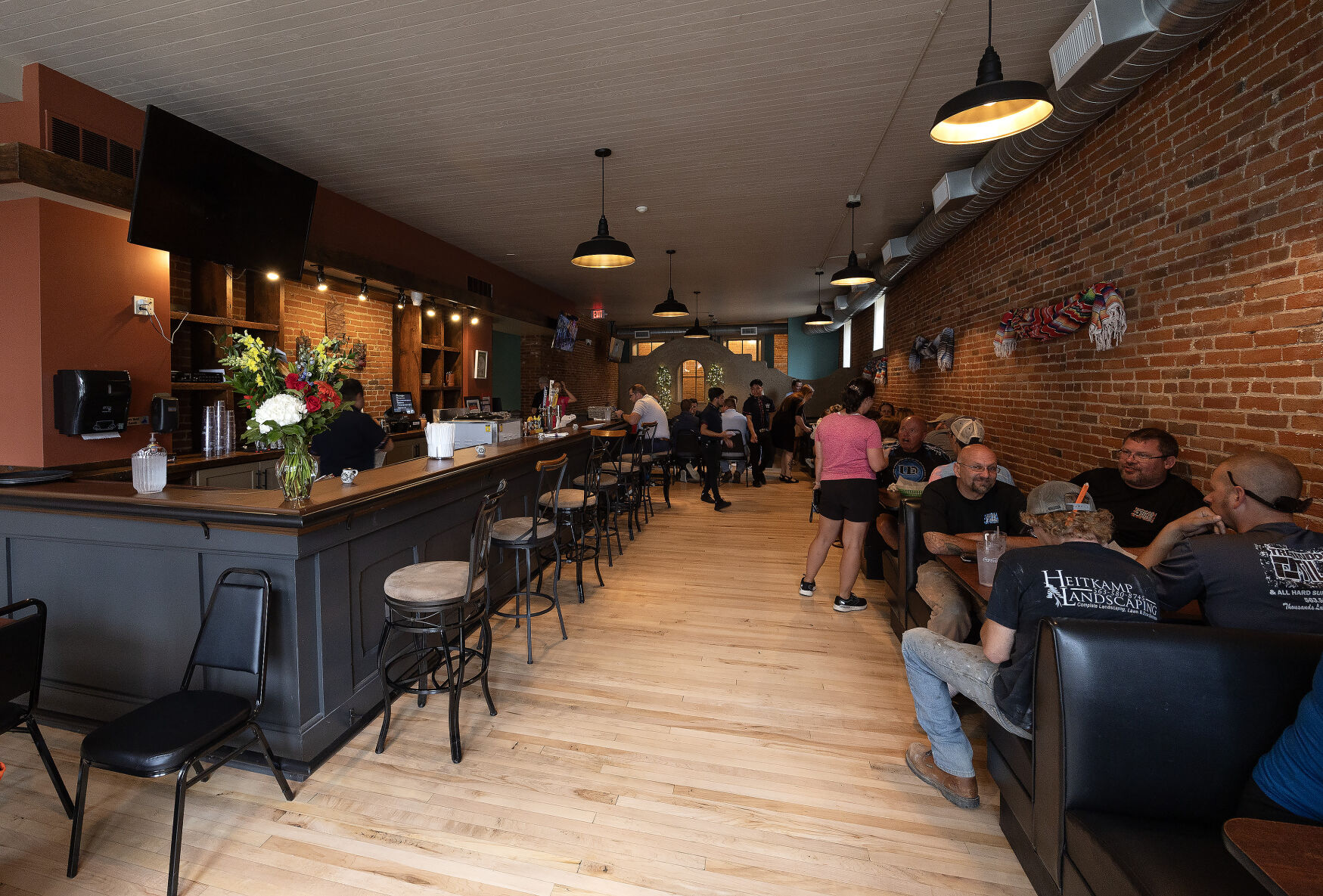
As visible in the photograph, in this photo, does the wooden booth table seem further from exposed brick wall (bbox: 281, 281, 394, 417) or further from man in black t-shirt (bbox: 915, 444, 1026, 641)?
exposed brick wall (bbox: 281, 281, 394, 417)

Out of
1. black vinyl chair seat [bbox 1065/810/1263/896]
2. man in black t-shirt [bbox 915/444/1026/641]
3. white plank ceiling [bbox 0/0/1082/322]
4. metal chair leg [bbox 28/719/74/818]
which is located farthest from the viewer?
white plank ceiling [bbox 0/0/1082/322]

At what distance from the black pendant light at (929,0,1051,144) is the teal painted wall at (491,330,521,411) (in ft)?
28.6

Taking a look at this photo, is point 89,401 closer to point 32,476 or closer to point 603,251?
point 32,476

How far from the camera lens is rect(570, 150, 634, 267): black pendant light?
4.61m

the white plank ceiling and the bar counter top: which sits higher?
the white plank ceiling

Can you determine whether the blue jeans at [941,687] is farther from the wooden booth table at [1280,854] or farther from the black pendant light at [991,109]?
the black pendant light at [991,109]

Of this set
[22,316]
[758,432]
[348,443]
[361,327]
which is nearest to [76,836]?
[348,443]

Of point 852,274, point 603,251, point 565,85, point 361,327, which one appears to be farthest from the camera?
point 361,327

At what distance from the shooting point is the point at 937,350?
674 cm

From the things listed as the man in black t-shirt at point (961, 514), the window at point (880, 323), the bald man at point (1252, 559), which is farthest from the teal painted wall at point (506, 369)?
the bald man at point (1252, 559)

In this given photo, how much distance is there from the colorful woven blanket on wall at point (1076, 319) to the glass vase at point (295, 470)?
4.15 metres

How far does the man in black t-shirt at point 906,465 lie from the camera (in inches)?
165

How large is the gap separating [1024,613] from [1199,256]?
7.14 feet

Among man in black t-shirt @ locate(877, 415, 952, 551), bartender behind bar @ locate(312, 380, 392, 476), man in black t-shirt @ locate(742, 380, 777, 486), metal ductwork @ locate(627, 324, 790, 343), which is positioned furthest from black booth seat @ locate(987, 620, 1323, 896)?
Result: metal ductwork @ locate(627, 324, 790, 343)
